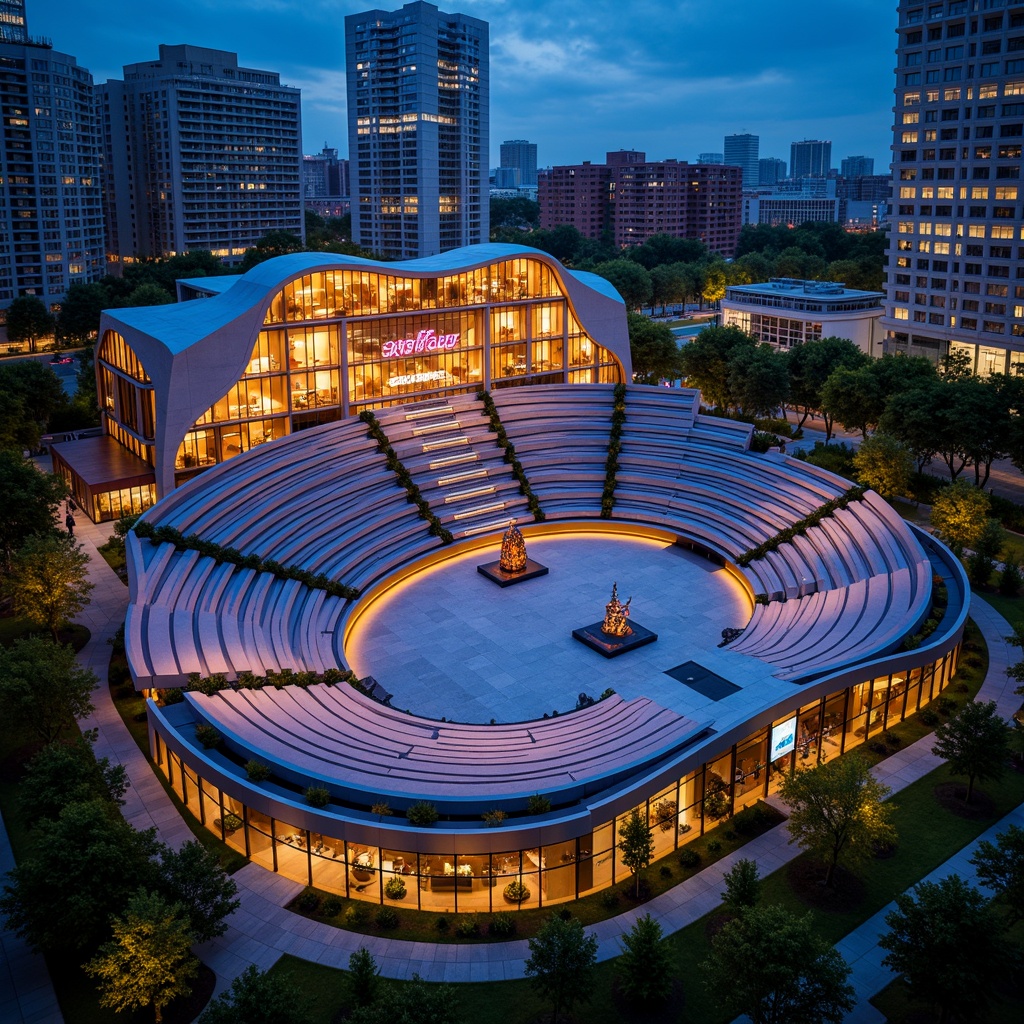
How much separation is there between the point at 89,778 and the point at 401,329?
4544 centimetres

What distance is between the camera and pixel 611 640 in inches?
1961

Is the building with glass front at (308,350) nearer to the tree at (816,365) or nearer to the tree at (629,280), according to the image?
the tree at (816,365)

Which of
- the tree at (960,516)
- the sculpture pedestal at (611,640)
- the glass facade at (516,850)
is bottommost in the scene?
the glass facade at (516,850)

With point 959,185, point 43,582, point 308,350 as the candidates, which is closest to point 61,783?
point 43,582

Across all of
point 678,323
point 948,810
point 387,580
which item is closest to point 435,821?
point 948,810

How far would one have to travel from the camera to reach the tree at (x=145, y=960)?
26.1 meters

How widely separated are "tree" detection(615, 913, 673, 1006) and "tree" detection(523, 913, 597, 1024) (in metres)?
1.42

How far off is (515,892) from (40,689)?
22116mm

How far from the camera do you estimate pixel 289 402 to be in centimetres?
6544

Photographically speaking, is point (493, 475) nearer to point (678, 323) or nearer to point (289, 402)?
point (289, 402)

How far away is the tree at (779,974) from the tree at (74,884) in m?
18.9

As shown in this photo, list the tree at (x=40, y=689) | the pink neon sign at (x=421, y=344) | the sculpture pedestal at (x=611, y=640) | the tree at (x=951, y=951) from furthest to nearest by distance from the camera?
the pink neon sign at (x=421, y=344)
the sculpture pedestal at (x=611, y=640)
the tree at (x=40, y=689)
the tree at (x=951, y=951)

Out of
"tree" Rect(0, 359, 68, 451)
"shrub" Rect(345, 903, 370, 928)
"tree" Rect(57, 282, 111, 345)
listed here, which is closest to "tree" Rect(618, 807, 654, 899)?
"shrub" Rect(345, 903, 370, 928)

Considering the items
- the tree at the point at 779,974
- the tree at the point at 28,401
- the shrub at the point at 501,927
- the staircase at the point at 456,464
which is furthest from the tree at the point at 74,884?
the tree at the point at 28,401
